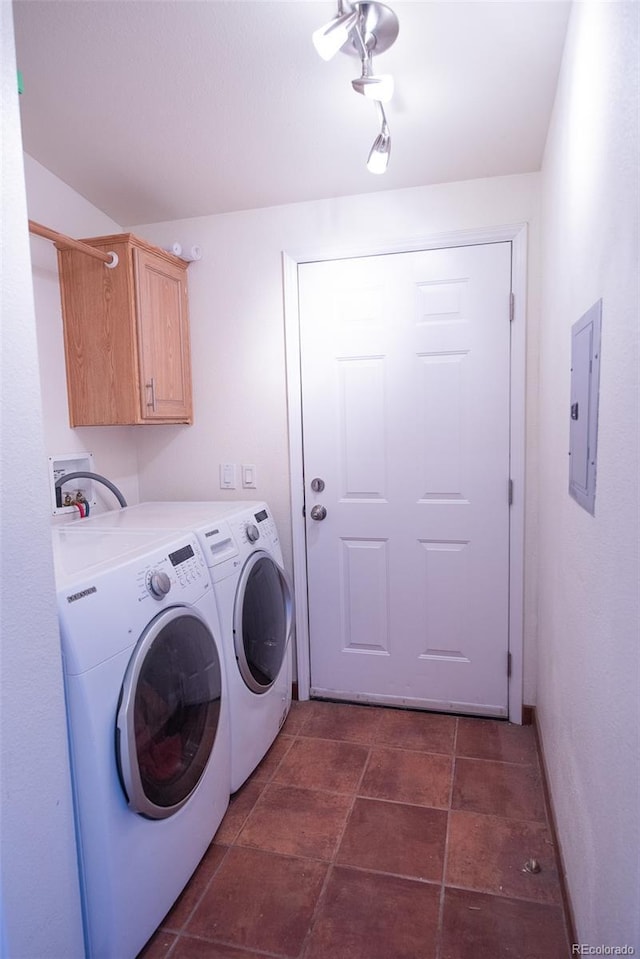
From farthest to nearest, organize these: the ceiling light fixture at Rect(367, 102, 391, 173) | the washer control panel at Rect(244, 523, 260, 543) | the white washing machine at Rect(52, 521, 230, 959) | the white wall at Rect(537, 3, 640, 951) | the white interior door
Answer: the white interior door, the washer control panel at Rect(244, 523, 260, 543), the ceiling light fixture at Rect(367, 102, 391, 173), the white washing machine at Rect(52, 521, 230, 959), the white wall at Rect(537, 3, 640, 951)

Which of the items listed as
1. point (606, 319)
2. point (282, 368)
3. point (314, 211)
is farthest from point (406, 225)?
point (606, 319)

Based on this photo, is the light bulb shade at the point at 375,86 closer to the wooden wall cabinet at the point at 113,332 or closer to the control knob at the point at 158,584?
the wooden wall cabinet at the point at 113,332

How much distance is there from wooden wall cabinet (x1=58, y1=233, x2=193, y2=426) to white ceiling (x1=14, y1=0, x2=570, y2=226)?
338 mm

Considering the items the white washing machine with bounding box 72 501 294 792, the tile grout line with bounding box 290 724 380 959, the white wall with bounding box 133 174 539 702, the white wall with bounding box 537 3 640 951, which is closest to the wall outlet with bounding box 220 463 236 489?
the white wall with bounding box 133 174 539 702

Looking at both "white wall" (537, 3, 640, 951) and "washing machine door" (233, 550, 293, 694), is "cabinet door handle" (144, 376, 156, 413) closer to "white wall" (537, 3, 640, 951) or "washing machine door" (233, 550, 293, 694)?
"washing machine door" (233, 550, 293, 694)

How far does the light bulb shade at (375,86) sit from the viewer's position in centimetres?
142

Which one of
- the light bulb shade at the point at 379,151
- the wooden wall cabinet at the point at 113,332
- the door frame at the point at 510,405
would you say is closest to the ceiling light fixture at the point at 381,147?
the light bulb shade at the point at 379,151

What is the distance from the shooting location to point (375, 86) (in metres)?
1.45

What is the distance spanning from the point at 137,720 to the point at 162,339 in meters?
1.61

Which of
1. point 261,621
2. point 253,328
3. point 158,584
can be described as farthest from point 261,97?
point 261,621

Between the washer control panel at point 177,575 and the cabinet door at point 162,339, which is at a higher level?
the cabinet door at point 162,339

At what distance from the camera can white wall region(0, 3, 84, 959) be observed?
0.96 metres

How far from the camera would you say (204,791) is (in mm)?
1593

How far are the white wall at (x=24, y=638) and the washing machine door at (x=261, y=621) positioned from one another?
79 cm
